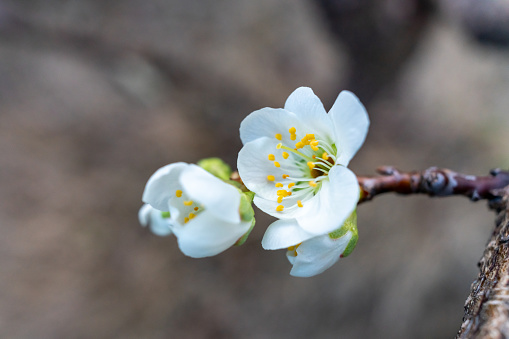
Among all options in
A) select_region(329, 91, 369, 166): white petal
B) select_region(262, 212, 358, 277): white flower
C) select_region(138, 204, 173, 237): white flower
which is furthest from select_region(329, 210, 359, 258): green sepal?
select_region(138, 204, 173, 237): white flower

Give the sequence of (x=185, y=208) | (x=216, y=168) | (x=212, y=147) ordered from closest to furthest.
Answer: (x=185, y=208) → (x=216, y=168) → (x=212, y=147)

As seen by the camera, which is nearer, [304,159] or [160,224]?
[304,159]

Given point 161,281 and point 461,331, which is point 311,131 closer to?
point 461,331

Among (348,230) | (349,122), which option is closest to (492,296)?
(348,230)

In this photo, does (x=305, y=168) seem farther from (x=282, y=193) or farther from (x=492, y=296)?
(x=492, y=296)

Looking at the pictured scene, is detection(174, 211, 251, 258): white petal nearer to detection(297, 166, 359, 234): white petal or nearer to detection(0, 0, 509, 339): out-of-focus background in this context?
detection(297, 166, 359, 234): white petal

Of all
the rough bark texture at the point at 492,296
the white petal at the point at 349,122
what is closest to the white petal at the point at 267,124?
the white petal at the point at 349,122

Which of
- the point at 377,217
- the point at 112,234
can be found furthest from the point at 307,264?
the point at 112,234
